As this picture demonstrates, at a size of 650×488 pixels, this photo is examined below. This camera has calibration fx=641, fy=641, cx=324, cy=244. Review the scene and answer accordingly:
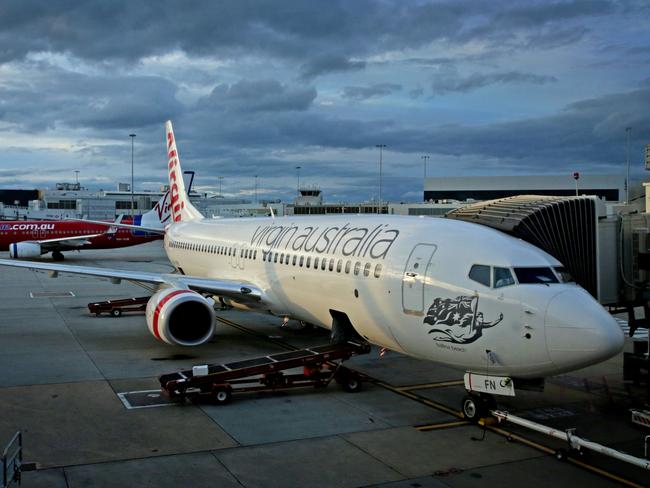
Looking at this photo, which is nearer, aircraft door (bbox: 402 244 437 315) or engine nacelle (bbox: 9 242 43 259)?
aircraft door (bbox: 402 244 437 315)

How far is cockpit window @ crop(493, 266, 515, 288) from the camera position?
1102 cm

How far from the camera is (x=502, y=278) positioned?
36.5ft

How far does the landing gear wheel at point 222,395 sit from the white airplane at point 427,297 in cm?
317

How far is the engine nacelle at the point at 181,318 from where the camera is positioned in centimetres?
1678

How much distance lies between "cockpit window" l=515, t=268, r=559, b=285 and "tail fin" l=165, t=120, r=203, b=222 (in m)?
23.1

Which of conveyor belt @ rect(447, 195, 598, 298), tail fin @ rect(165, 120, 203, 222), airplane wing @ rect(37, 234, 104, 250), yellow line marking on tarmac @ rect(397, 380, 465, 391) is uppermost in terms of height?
tail fin @ rect(165, 120, 203, 222)

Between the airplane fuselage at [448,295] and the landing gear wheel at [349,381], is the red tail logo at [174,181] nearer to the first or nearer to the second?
the airplane fuselage at [448,295]

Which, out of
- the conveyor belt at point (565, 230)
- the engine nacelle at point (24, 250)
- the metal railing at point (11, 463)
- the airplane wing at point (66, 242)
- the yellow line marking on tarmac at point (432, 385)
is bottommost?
the yellow line marking on tarmac at point (432, 385)

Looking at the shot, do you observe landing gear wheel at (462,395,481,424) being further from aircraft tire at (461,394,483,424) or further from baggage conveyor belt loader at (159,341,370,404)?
baggage conveyor belt loader at (159,341,370,404)

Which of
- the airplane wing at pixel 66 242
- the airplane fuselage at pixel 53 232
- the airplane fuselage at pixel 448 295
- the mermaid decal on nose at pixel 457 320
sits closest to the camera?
the airplane fuselage at pixel 448 295

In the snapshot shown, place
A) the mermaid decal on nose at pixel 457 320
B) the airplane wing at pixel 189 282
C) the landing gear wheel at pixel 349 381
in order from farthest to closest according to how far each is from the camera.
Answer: the airplane wing at pixel 189 282, the landing gear wheel at pixel 349 381, the mermaid decal on nose at pixel 457 320

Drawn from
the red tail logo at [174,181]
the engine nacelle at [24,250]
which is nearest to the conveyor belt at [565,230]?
the red tail logo at [174,181]

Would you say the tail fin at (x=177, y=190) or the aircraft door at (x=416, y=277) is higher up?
the tail fin at (x=177, y=190)

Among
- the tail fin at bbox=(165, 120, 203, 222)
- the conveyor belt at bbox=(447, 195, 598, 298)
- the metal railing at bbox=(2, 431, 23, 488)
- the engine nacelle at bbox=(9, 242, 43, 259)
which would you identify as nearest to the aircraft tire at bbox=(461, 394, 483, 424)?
the conveyor belt at bbox=(447, 195, 598, 298)
